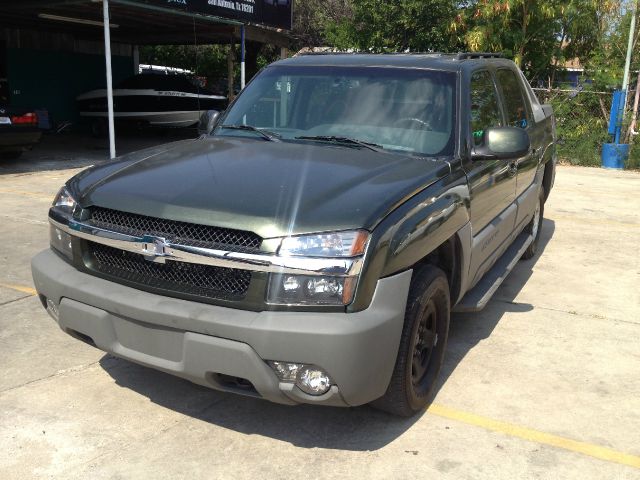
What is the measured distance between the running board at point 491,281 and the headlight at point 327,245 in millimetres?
1490

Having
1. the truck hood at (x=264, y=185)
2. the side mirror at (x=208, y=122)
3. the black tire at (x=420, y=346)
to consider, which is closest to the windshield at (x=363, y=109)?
the side mirror at (x=208, y=122)

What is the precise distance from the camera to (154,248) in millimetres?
2904

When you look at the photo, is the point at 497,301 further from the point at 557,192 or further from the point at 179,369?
the point at 557,192

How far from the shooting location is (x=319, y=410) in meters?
3.47

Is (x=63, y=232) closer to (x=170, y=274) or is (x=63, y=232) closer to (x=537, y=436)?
(x=170, y=274)

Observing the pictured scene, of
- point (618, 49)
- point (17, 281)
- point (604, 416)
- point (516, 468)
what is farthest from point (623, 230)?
point (618, 49)

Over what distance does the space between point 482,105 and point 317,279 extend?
2.26 metres

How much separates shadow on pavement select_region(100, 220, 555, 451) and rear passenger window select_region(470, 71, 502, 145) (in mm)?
1503

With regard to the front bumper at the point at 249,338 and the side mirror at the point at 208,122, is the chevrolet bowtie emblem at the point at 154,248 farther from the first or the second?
the side mirror at the point at 208,122

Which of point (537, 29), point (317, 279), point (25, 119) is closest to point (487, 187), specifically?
point (317, 279)

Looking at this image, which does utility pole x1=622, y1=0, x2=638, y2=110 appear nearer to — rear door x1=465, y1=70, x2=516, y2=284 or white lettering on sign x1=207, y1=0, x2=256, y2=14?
white lettering on sign x1=207, y1=0, x2=256, y2=14

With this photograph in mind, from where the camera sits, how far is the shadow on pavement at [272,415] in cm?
321

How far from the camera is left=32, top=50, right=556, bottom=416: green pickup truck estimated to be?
107 inches

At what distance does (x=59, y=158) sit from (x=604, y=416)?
12.9 m
